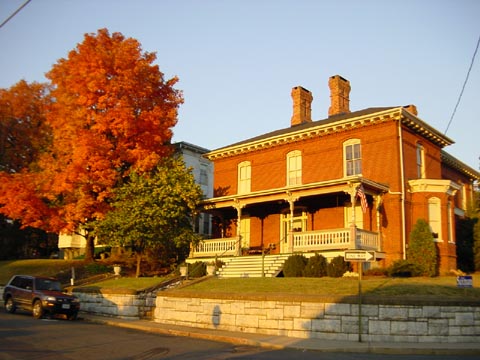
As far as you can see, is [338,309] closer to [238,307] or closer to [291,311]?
[291,311]

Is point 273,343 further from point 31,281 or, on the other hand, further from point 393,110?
point 393,110

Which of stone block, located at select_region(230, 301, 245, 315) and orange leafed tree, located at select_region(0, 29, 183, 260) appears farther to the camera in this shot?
orange leafed tree, located at select_region(0, 29, 183, 260)

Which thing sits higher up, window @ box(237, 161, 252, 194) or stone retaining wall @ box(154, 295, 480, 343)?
window @ box(237, 161, 252, 194)

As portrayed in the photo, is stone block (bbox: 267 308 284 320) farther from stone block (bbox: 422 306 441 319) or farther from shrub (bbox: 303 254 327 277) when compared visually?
shrub (bbox: 303 254 327 277)

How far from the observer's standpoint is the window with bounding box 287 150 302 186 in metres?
30.9

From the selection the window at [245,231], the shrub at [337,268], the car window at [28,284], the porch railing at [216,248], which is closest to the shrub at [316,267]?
the shrub at [337,268]

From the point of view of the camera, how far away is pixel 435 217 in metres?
26.5

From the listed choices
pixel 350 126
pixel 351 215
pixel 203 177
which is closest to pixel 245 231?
pixel 351 215

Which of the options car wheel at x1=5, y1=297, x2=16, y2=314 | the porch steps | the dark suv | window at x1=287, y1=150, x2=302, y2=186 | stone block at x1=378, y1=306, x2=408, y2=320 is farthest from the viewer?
window at x1=287, y1=150, x2=302, y2=186

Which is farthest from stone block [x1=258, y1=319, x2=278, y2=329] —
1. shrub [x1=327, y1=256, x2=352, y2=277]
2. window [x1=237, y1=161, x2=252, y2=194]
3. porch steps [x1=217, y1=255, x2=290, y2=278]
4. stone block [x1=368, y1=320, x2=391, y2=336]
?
window [x1=237, y1=161, x2=252, y2=194]

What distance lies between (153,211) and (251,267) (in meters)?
5.92

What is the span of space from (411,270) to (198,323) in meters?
11.2

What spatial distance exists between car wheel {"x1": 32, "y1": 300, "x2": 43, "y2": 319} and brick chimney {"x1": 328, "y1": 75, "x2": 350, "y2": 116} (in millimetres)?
22722

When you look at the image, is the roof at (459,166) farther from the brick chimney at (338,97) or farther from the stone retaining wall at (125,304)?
the stone retaining wall at (125,304)
